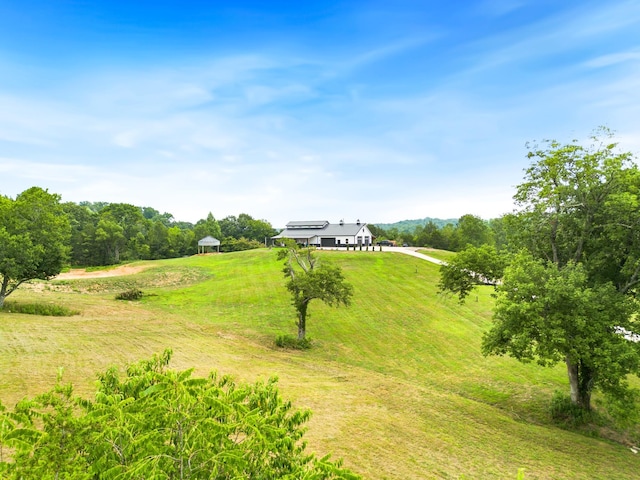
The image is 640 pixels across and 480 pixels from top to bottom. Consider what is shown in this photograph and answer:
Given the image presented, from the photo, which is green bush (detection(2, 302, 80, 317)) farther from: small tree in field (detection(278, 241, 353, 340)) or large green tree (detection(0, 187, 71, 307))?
small tree in field (detection(278, 241, 353, 340))

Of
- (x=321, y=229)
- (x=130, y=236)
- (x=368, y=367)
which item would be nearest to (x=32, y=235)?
(x=368, y=367)

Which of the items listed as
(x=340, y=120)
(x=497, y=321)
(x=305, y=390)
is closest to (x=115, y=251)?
(x=340, y=120)

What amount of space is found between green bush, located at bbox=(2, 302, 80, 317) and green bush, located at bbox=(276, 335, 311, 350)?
19792mm

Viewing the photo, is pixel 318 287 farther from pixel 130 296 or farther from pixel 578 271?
pixel 130 296

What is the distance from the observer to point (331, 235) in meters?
81.8

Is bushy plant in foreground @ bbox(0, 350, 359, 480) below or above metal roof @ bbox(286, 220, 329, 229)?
below

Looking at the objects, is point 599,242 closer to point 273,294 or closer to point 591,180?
point 591,180

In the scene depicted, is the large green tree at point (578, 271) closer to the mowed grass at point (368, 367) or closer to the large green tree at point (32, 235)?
the mowed grass at point (368, 367)

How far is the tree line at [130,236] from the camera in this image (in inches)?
3219

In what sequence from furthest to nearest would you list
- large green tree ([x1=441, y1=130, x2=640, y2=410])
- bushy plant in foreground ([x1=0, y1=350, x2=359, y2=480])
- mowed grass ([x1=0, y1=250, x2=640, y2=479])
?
large green tree ([x1=441, y1=130, x2=640, y2=410])
mowed grass ([x1=0, y1=250, x2=640, y2=479])
bushy plant in foreground ([x1=0, y1=350, x2=359, y2=480])

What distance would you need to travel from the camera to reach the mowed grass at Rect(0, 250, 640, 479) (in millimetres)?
12562

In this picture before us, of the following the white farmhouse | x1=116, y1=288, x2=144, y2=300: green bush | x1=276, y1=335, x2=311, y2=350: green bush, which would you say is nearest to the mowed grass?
x1=276, y1=335, x2=311, y2=350: green bush

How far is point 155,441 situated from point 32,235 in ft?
114

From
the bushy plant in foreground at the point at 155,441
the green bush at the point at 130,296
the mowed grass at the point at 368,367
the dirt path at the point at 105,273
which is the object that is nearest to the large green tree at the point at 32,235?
the mowed grass at the point at 368,367
